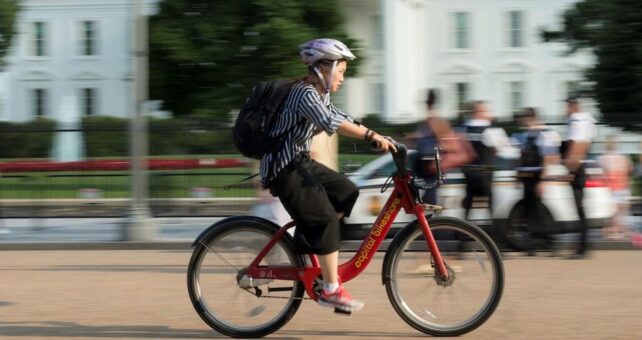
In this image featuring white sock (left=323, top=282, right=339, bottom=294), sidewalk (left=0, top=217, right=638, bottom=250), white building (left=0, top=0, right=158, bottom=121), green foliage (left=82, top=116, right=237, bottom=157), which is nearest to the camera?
white sock (left=323, top=282, right=339, bottom=294)

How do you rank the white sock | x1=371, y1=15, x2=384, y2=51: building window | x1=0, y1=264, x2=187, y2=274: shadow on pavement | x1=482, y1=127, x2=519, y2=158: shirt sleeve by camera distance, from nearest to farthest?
the white sock → x1=0, y1=264, x2=187, y2=274: shadow on pavement → x1=482, y1=127, x2=519, y2=158: shirt sleeve → x1=371, y1=15, x2=384, y2=51: building window

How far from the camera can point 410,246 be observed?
6.70 meters

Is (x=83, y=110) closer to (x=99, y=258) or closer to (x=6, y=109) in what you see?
(x=6, y=109)

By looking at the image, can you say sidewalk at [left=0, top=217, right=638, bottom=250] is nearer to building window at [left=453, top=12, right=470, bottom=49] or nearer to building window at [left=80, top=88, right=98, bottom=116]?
building window at [left=453, top=12, right=470, bottom=49]

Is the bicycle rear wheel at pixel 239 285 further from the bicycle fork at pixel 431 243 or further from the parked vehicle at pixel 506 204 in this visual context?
the parked vehicle at pixel 506 204

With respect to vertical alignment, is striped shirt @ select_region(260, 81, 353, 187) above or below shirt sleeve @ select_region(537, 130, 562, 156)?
above

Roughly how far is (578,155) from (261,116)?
591 cm

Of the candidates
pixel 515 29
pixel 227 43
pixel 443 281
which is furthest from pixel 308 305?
pixel 515 29

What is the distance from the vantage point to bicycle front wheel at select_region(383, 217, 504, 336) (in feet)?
22.0

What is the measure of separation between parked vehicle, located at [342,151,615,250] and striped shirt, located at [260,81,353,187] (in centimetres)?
517

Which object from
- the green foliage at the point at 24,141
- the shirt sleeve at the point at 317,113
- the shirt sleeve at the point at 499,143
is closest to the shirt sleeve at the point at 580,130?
the shirt sleeve at the point at 499,143

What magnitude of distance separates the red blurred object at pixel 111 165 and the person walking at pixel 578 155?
6128mm

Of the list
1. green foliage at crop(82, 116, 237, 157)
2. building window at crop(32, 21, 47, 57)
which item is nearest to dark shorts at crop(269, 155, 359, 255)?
green foliage at crop(82, 116, 237, 157)

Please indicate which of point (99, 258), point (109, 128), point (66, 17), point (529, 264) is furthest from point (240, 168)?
point (66, 17)
